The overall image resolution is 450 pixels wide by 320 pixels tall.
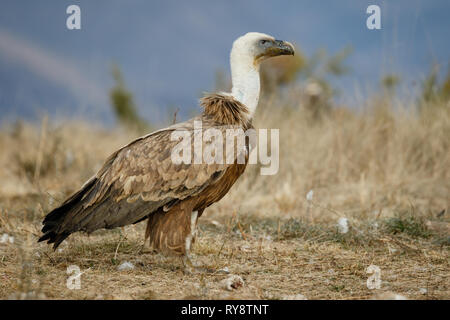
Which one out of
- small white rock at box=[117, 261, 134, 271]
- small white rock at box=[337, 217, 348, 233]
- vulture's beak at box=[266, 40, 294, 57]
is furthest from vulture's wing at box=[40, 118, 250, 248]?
small white rock at box=[337, 217, 348, 233]

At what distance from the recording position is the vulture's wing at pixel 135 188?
3770 millimetres

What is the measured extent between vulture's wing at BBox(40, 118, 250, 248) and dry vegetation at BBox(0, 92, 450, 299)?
0.38 m

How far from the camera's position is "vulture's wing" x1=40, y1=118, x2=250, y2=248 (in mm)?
3770

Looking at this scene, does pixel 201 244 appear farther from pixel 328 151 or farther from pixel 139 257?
pixel 328 151

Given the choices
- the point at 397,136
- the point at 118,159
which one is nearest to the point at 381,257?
the point at 118,159

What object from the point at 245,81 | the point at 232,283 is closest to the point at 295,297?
the point at 232,283

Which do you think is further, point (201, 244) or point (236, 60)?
point (201, 244)

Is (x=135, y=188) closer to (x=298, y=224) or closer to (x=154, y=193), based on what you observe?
(x=154, y=193)

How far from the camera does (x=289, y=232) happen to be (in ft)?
16.6

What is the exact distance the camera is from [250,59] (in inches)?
169

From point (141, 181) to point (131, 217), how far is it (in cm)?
29

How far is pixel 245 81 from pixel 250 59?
0.71 feet

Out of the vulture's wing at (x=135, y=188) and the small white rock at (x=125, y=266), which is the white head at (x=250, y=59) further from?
the small white rock at (x=125, y=266)
